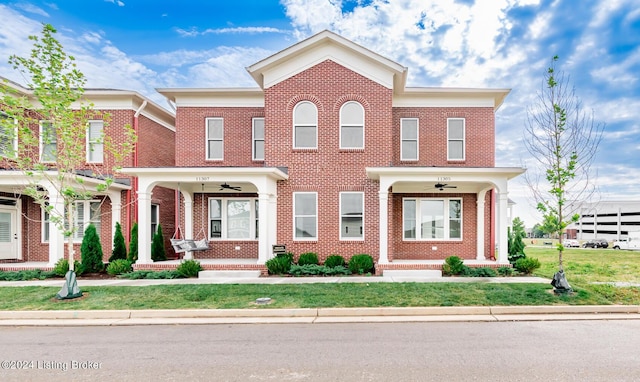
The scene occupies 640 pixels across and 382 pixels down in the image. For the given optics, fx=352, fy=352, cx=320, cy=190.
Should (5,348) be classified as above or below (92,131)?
below

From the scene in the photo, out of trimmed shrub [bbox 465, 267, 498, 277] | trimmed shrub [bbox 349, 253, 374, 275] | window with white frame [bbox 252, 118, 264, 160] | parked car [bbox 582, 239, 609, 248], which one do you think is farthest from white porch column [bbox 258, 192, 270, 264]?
parked car [bbox 582, 239, 609, 248]

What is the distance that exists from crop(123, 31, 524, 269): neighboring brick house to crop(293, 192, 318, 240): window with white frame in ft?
0.13

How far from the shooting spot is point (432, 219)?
48.9ft

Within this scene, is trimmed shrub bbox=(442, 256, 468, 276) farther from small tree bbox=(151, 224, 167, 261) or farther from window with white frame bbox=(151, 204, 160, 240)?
window with white frame bbox=(151, 204, 160, 240)

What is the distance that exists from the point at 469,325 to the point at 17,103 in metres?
11.5

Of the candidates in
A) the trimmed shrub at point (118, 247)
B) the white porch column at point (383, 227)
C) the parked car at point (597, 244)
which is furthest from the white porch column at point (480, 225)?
the parked car at point (597, 244)

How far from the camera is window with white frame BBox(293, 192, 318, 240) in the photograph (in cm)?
1353

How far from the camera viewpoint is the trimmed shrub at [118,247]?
13531mm

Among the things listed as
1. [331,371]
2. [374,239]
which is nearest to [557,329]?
[331,371]

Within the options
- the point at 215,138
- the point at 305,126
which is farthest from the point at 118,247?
the point at 305,126

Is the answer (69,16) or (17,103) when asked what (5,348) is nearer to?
(17,103)

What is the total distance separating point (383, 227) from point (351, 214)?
1.55m

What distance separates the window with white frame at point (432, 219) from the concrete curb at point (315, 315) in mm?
6987

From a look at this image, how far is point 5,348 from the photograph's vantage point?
5898mm
